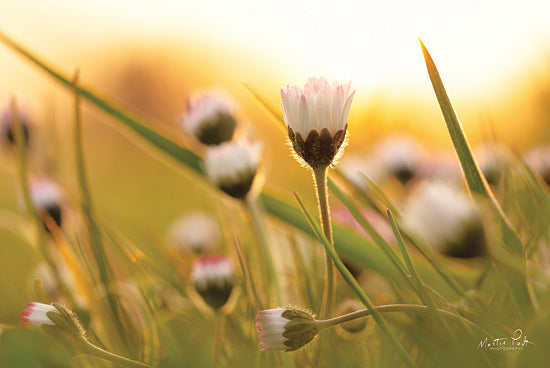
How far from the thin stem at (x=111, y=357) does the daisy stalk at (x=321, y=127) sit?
6.6 inches

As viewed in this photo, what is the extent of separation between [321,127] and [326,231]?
9 centimetres

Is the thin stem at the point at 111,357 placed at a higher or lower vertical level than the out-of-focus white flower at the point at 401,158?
lower

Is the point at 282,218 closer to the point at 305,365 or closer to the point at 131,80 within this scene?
the point at 305,365

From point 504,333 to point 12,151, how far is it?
104 centimetres

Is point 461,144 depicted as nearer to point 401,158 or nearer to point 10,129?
point 401,158

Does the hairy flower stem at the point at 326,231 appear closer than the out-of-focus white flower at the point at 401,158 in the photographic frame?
Yes

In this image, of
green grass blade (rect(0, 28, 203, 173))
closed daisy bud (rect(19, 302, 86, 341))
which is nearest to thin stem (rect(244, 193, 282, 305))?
green grass blade (rect(0, 28, 203, 173))

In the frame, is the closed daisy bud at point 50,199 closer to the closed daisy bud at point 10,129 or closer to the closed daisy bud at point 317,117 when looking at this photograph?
the closed daisy bud at point 10,129

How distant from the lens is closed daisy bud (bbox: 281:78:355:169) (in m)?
0.46

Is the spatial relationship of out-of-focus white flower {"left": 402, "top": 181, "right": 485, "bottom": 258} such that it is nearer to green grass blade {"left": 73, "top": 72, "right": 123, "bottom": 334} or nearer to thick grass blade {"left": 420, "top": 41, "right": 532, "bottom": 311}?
thick grass blade {"left": 420, "top": 41, "right": 532, "bottom": 311}

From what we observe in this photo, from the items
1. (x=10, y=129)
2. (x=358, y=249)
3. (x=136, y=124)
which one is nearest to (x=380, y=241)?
(x=358, y=249)

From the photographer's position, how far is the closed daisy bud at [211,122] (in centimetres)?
75

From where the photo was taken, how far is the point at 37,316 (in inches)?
17.6

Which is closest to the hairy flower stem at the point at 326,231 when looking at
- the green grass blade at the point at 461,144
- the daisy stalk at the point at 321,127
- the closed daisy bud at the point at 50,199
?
the daisy stalk at the point at 321,127
